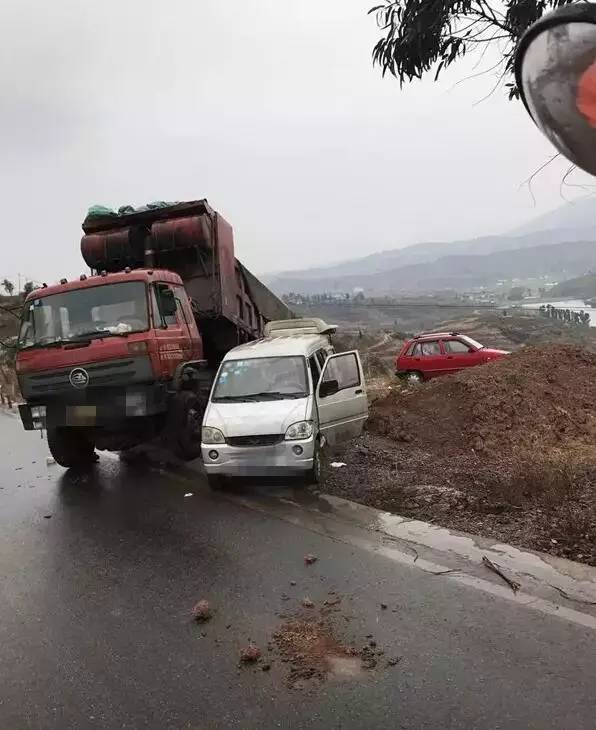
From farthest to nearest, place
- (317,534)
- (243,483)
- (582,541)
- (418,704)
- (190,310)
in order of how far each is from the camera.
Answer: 1. (190,310)
2. (243,483)
3. (317,534)
4. (582,541)
5. (418,704)

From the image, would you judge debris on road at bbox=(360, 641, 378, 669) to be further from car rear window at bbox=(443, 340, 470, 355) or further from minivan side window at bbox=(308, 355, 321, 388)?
car rear window at bbox=(443, 340, 470, 355)

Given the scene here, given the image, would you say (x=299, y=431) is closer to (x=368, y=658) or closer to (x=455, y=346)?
(x=368, y=658)

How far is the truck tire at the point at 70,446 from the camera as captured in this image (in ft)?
27.2

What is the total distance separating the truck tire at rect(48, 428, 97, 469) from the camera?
828 cm

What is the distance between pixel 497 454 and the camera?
7.52 metres

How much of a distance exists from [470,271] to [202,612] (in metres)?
117

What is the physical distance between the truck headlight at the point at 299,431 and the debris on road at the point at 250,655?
10.8ft

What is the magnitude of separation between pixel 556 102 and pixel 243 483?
6569 millimetres

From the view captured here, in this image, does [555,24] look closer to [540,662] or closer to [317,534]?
[540,662]

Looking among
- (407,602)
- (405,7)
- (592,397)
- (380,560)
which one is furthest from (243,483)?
(592,397)

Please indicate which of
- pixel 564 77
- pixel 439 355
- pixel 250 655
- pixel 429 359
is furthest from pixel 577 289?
pixel 564 77

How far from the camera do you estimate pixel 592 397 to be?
9.84 meters

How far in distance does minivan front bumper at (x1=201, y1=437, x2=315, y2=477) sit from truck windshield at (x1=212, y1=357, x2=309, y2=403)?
32.2 inches

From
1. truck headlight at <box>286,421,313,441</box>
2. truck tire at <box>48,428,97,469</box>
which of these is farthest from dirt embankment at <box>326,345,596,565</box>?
truck tire at <box>48,428,97,469</box>
